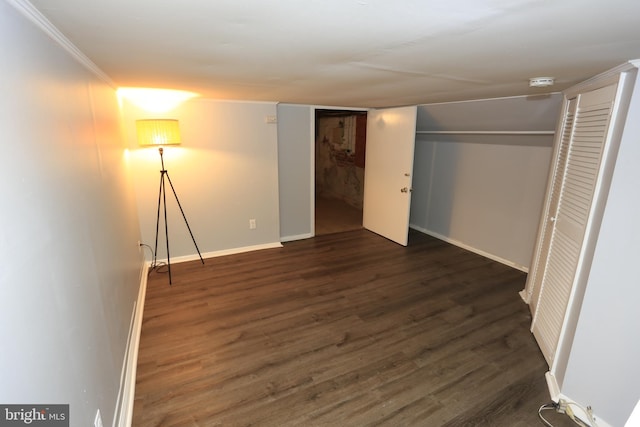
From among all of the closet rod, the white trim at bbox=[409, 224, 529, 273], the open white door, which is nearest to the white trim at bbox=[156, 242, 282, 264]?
the open white door

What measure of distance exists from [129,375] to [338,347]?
141cm

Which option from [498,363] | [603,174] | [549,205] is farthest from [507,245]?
[603,174]

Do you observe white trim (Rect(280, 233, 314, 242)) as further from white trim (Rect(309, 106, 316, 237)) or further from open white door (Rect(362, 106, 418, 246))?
open white door (Rect(362, 106, 418, 246))

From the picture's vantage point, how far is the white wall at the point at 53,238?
0.81 metres

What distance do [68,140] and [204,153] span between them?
93.3 inches

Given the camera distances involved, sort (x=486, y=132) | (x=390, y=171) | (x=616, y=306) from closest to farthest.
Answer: (x=616, y=306)
(x=486, y=132)
(x=390, y=171)

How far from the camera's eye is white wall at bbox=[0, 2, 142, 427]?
2.65 ft

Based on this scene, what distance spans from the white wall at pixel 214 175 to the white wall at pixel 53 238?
62.7 inches

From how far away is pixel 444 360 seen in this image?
7.16 feet

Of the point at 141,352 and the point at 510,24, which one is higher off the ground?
the point at 510,24

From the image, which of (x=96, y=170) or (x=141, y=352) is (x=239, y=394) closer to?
(x=141, y=352)

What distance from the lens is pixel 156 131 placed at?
3.04 metres

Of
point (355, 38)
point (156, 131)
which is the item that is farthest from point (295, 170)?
point (355, 38)

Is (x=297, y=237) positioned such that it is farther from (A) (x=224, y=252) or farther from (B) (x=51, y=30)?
(B) (x=51, y=30)
